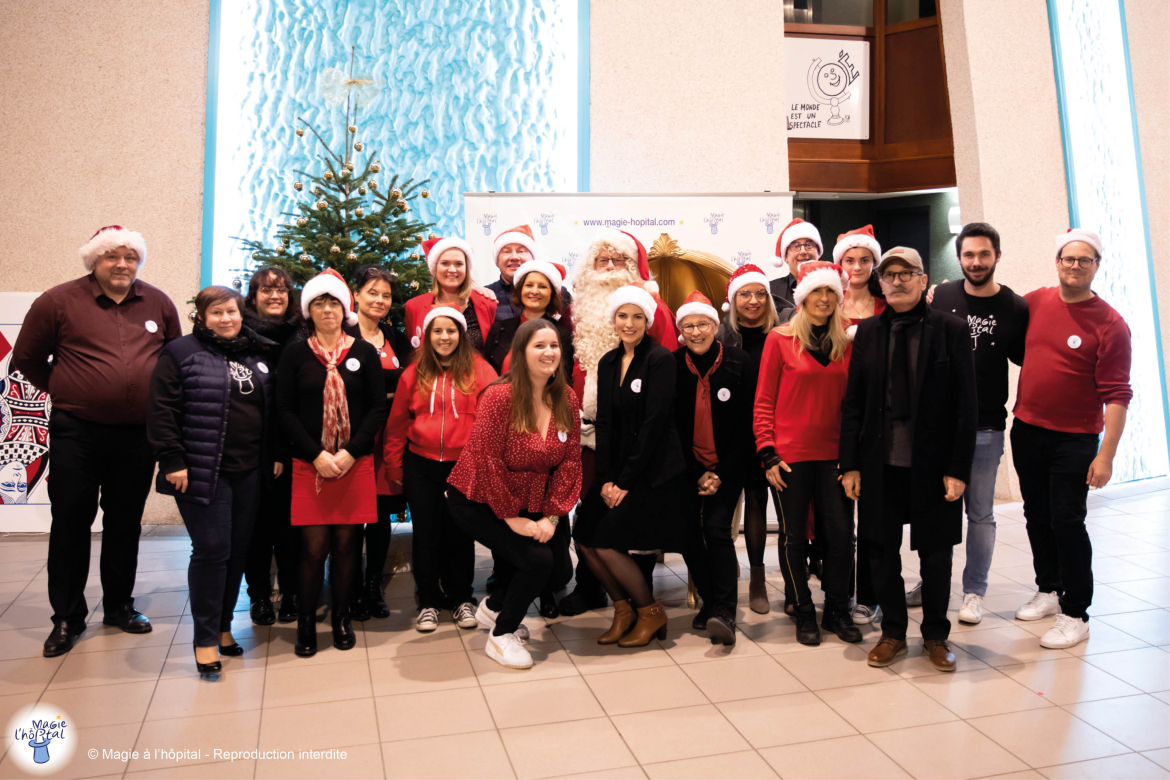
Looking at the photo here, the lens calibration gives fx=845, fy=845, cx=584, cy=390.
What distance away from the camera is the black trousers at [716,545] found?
3.69 m

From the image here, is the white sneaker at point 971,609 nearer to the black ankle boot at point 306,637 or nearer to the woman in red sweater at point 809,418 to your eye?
the woman in red sweater at point 809,418

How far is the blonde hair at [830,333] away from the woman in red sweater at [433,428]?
53.9 inches

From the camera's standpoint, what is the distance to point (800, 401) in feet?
11.8

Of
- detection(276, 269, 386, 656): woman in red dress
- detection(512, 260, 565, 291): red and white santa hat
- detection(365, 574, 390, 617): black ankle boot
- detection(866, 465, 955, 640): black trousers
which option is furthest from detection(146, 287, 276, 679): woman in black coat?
detection(866, 465, 955, 640): black trousers

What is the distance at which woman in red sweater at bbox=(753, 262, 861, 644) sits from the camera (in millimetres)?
3574

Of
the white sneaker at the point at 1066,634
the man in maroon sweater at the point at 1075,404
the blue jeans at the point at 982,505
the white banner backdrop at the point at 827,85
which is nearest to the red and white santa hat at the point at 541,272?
the blue jeans at the point at 982,505

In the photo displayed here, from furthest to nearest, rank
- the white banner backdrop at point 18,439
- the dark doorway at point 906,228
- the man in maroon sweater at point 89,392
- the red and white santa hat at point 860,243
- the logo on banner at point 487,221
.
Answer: the dark doorway at point 906,228, the logo on banner at point 487,221, the white banner backdrop at point 18,439, the red and white santa hat at point 860,243, the man in maroon sweater at point 89,392

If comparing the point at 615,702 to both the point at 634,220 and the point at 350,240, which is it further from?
the point at 634,220

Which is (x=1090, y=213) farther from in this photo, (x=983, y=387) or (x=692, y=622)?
(x=692, y=622)

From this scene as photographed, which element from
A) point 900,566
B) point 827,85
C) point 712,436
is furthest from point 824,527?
point 827,85

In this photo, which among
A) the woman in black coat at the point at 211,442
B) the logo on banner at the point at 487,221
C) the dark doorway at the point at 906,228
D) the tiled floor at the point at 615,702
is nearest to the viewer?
the tiled floor at the point at 615,702

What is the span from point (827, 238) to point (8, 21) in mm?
8214

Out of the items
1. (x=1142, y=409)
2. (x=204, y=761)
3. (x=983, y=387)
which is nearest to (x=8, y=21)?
(x=204, y=761)

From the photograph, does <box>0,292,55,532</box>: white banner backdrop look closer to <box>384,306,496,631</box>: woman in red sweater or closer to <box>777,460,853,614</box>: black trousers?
<box>384,306,496,631</box>: woman in red sweater
